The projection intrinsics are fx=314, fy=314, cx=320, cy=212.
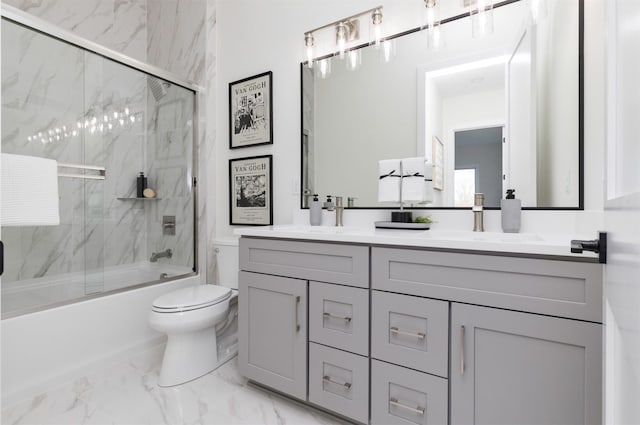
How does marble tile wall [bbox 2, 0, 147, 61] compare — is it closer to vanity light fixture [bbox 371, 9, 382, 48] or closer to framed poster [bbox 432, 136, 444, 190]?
vanity light fixture [bbox 371, 9, 382, 48]

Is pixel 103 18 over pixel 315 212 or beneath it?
over

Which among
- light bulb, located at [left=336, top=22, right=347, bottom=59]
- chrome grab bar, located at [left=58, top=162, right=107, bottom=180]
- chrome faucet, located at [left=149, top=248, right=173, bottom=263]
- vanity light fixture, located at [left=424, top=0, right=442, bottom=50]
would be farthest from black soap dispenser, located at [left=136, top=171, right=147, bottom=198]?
vanity light fixture, located at [left=424, top=0, right=442, bottom=50]

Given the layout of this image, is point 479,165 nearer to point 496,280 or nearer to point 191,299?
point 496,280

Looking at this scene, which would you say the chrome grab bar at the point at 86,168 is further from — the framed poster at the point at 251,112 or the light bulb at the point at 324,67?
the light bulb at the point at 324,67

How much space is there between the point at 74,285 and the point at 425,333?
7.22ft

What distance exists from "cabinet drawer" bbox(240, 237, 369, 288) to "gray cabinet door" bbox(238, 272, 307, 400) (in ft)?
0.17

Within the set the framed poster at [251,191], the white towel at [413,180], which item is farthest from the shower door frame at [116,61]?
the white towel at [413,180]

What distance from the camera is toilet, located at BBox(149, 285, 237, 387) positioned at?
1662 mm

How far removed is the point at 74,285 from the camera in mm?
2068

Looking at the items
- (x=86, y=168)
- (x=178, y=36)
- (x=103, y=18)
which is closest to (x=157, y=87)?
(x=178, y=36)

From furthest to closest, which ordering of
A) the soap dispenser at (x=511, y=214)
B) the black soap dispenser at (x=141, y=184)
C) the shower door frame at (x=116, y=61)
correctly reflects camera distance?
the black soap dispenser at (x=141, y=184) → the shower door frame at (x=116, y=61) → the soap dispenser at (x=511, y=214)

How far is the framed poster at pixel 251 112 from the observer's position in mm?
2244

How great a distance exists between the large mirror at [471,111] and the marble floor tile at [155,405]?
116 centimetres

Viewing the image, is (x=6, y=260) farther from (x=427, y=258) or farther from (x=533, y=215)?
(x=533, y=215)
